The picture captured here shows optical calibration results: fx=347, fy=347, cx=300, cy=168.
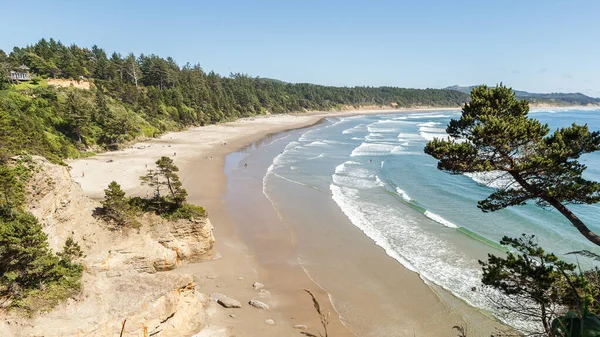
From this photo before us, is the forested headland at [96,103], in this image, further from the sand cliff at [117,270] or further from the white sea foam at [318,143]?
the white sea foam at [318,143]

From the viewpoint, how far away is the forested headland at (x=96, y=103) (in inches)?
1429

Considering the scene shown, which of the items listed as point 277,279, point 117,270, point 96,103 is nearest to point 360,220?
point 277,279

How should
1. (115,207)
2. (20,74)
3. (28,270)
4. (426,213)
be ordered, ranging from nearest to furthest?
(28,270) < (115,207) < (426,213) < (20,74)

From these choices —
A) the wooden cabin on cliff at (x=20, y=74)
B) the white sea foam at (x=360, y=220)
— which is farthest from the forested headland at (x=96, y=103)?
the white sea foam at (x=360, y=220)

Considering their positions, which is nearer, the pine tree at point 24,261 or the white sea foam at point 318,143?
the pine tree at point 24,261

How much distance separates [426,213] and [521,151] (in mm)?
17417

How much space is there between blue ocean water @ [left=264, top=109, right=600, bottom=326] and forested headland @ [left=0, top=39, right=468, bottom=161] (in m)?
21.0

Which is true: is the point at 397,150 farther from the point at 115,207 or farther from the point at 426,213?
the point at 115,207

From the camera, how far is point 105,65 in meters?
75.5

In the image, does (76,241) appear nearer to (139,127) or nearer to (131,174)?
(131,174)

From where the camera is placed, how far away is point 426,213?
2723 centimetres

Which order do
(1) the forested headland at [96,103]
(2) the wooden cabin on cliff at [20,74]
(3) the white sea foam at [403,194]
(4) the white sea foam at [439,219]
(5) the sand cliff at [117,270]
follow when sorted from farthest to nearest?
(2) the wooden cabin on cliff at [20,74] < (1) the forested headland at [96,103] < (3) the white sea foam at [403,194] < (4) the white sea foam at [439,219] < (5) the sand cliff at [117,270]

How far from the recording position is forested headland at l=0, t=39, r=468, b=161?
36.3 m

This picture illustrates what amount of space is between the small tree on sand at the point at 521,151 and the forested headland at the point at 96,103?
17975mm
